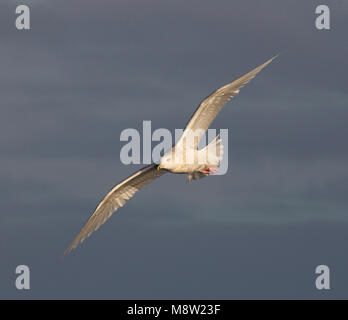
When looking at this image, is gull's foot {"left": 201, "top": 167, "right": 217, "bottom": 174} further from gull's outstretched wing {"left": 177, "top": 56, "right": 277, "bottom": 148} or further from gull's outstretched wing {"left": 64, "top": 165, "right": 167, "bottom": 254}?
gull's outstretched wing {"left": 64, "top": 165, "right": 167, "bottom": 254}

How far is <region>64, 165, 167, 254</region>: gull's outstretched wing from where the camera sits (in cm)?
3747

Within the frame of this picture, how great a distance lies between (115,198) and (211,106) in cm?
690

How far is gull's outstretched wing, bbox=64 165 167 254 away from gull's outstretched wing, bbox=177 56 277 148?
3.09m

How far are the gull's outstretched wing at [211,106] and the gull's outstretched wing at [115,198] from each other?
3090 millimetres

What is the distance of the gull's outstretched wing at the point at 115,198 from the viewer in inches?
1475

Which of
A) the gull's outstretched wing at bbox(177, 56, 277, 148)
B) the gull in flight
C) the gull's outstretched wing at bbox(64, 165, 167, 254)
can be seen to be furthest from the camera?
the gull's outstretched wing at bbox(64, 165, 167, 254)

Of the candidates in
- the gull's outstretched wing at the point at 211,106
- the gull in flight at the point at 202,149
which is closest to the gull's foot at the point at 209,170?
the gull in flight at the point at 202,149

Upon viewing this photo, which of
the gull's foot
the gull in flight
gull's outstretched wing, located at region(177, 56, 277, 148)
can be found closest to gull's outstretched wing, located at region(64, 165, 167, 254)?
the gull in flight

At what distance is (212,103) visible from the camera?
34.6m

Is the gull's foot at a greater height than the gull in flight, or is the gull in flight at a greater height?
the gull in flight

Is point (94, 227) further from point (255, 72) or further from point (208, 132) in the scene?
point (255, 72)

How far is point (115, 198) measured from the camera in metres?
38.3
